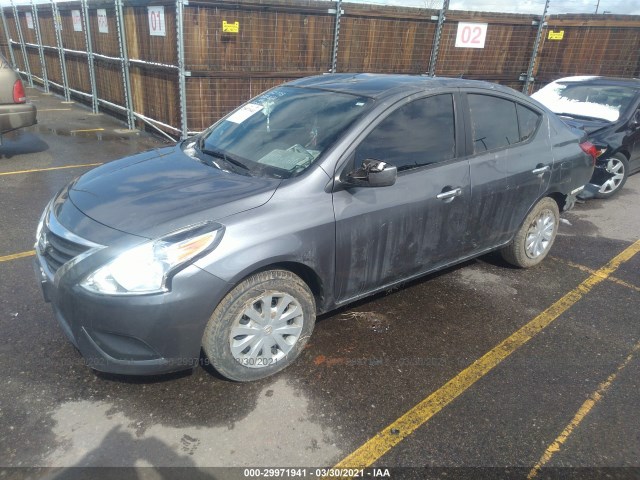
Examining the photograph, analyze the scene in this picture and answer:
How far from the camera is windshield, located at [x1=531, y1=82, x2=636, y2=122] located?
Result: 6.78 m

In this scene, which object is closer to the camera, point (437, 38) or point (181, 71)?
point (181, 71)

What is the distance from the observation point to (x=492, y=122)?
3.82 m

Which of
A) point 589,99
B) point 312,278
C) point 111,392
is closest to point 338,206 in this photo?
point 312,278

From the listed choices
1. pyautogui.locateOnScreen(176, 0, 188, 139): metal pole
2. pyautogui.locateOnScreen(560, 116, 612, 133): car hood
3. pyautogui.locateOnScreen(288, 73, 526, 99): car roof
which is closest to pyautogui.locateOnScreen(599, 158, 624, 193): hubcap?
pyautogui.locateOnScreen(560, 116, 612, 133): car hood

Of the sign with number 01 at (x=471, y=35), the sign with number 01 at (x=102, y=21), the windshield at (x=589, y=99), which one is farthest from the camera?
the sign with number 01 at (x=471, y=35)

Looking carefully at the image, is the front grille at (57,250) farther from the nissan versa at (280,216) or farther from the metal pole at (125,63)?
the metal pole at (125,63)

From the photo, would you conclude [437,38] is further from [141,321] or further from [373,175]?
[141,321]

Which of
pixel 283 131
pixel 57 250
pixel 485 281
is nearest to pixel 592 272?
pixel 485 281

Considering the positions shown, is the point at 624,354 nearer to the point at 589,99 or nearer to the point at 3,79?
the point at 589,99

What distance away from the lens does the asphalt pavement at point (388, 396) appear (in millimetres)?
2406

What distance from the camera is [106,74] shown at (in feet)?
35.4

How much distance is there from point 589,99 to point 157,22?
23.3 ft

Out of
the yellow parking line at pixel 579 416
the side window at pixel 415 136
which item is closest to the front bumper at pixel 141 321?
the side window at pixel 415 136

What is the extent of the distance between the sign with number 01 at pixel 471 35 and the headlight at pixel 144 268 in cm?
978
